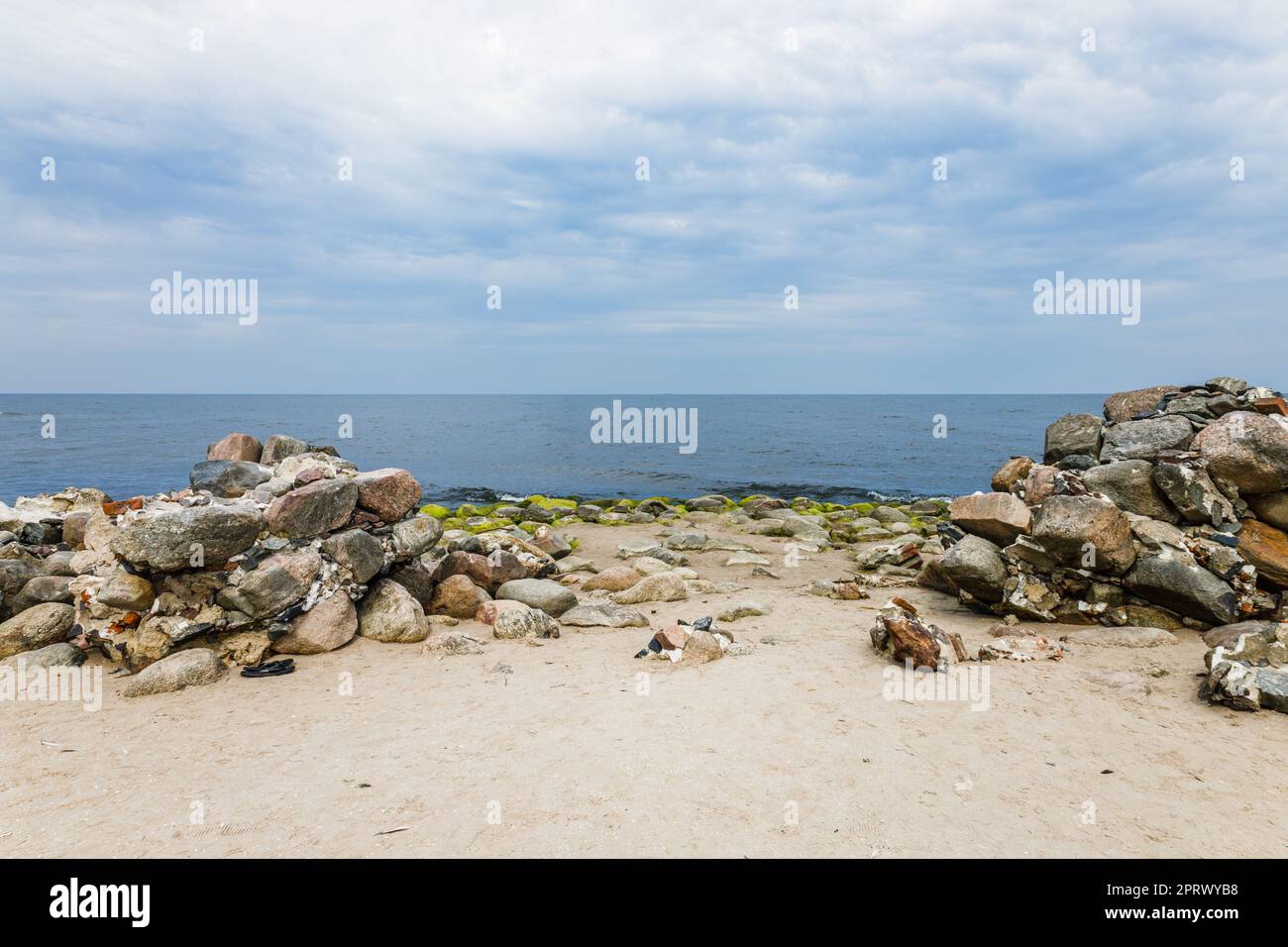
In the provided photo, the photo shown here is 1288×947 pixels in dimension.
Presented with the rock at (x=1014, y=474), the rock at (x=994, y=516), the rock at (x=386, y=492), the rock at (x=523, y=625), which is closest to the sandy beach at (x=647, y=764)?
the rock at (x=523, y=625)

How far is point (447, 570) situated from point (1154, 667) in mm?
11582

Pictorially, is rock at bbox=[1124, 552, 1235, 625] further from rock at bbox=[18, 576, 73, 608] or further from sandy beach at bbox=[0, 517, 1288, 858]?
rock at bbox=[18, 576, 73, 608]

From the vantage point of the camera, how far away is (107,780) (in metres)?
6.53

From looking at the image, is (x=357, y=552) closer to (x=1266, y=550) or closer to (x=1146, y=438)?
(x=1146, y=438)

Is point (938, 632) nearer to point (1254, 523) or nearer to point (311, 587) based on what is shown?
point (1254, 523)

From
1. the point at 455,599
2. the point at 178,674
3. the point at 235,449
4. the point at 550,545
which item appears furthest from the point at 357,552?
the point at 550,545

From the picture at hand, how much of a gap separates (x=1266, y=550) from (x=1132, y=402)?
428cm

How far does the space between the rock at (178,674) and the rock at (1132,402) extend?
16257 mm

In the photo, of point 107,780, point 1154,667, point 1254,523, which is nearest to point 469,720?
point 107,780

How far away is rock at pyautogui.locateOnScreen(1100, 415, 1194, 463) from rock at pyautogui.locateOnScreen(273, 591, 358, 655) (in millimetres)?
13682

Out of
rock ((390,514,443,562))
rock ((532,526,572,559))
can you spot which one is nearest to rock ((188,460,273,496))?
rock ((390,514,443,562))

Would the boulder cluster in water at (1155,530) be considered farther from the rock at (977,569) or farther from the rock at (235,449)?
the rock at (235,449)

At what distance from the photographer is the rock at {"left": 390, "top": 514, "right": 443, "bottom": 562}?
12.1m
